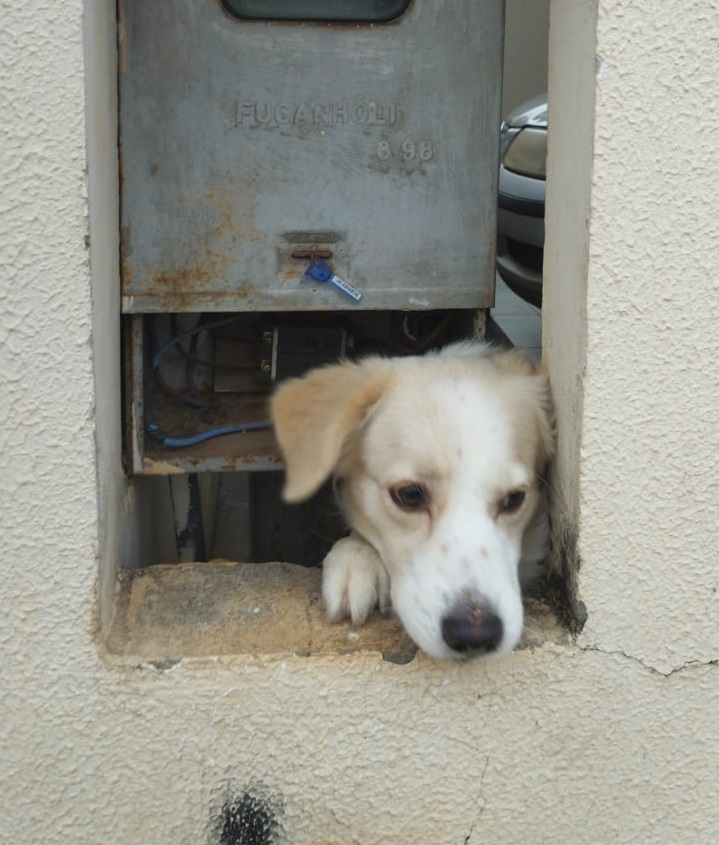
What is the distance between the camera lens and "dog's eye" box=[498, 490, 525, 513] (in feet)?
7.75

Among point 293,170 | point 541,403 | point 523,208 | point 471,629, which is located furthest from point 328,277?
point 523,208

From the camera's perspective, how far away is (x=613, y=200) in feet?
6.82

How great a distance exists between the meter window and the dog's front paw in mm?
1316

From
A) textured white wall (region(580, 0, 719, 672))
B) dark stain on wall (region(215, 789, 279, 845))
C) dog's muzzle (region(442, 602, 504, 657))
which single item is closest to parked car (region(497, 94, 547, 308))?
textured white wall (region(580, 0, 719, 672))

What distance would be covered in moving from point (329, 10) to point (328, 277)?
26.0 inches

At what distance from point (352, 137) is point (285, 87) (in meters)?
0.21

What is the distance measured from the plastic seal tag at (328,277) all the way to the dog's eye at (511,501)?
29.5 inches

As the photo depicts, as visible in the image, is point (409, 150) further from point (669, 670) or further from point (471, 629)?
point (669, 670)

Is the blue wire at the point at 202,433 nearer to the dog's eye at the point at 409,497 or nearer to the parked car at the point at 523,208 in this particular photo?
the dog's eye at the point at 409,497

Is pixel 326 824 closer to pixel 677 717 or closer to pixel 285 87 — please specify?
pixel 677 717

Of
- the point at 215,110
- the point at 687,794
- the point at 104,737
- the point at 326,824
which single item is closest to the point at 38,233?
the point at 215,110

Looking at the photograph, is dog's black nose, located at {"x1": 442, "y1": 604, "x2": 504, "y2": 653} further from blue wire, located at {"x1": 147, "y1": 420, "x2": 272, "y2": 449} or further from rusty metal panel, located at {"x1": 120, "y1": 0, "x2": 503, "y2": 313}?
blue wire, located at {"x1": 147, "y1": 420, "x2": 272, "y2": 449}

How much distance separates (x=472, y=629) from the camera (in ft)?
6.84

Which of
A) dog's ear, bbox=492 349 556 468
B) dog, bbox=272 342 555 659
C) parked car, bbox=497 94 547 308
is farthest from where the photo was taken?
parked car, bbox=497 94 547 308
